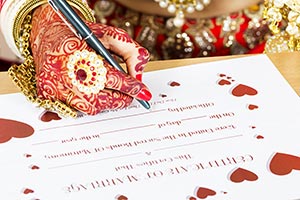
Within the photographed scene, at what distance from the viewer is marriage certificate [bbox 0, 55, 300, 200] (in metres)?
0.58

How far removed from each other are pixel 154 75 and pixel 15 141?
0.17 metres

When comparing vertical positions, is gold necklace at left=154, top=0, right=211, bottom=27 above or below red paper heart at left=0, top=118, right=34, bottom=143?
above

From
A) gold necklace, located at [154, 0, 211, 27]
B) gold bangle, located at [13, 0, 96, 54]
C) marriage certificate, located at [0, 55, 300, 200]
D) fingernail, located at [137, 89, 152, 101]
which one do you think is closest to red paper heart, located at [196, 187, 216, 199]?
marriage certificate, located at [0, 55, 300, 200]

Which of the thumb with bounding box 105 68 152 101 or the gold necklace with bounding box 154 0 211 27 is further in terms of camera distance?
the gold necklace with bounding box 154 0 211 27

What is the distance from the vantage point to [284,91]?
27.7 inches

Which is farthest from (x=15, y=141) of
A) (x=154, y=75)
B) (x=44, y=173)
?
(x=154, y=75)

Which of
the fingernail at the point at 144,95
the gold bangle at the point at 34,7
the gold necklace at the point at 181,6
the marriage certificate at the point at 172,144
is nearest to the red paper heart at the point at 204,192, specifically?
the marriage certificate at the point at 172,144

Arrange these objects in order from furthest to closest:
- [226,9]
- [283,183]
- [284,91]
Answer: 1. [226,9]
2. [284,91]
3. [283,183]

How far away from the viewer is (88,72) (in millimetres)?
665

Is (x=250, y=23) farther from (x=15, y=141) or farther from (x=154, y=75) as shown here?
(x=15, y=141)

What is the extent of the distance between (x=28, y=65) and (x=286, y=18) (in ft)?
0.96

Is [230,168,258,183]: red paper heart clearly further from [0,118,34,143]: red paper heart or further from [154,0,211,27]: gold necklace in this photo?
[154,0,211,27]: gold necklace

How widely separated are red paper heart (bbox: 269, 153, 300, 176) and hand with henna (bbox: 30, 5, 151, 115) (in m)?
0.13

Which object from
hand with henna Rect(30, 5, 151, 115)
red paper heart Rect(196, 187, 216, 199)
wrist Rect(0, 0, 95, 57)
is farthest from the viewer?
wrist Rect(0, 0, 95, 57)
